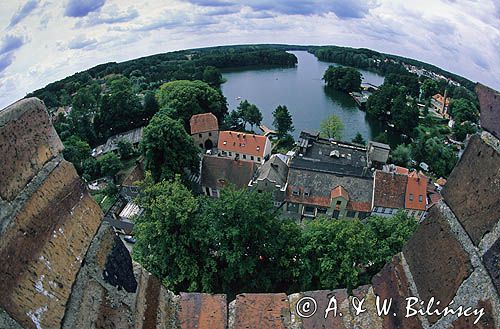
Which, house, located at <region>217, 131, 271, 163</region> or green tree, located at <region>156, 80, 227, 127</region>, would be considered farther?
green tree, located at <region>156, 80, 227, 127</region>

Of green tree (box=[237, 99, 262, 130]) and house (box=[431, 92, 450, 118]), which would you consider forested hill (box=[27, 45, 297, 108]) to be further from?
house (box=[431, 92, 450, 118])

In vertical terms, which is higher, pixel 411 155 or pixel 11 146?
pixel 11 146

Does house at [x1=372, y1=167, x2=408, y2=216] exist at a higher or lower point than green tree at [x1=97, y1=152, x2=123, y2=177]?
higher

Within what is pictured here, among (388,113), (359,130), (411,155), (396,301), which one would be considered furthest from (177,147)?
(388,113)

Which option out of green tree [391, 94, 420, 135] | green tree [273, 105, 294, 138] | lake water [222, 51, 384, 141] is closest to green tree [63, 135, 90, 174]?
green tree [273, 105, 294, 138]

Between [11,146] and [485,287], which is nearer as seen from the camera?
[11,146]

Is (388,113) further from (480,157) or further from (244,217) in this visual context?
(480,157)

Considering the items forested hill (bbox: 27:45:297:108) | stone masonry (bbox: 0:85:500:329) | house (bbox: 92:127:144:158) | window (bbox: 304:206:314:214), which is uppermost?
stone masonry (bbox: 0:85:500:329)
